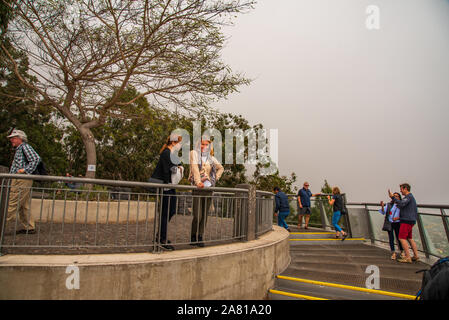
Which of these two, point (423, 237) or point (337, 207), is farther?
point (337, 207)

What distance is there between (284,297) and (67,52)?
11.2 meters

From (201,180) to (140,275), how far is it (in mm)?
1964

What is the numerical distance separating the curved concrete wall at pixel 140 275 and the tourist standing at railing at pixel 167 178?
0.38m

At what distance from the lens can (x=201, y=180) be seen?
4922mm

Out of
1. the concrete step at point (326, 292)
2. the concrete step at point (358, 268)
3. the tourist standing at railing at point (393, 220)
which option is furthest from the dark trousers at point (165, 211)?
the tourist standing at railing at point (393, 220)

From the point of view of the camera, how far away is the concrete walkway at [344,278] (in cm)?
456

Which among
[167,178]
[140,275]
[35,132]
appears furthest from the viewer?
[35,132]

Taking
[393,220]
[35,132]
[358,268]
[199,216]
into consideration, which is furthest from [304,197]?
[35,132]

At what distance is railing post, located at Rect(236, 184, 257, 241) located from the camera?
17.4 feet

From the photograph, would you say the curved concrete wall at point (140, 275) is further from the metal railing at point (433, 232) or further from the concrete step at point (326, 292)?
the metal railing at point (433, 232)

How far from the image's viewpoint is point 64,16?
33.1ft

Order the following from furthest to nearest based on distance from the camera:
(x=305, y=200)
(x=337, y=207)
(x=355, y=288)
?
(x=305, y=200) < (x=337, y=207) < (x=355, y=288)

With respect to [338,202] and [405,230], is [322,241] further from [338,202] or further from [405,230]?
[405,230]
